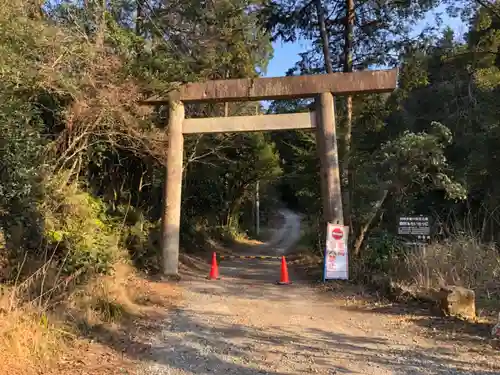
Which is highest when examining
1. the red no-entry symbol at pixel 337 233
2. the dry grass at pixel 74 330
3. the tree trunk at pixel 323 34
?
the tree trunk at pixel 323 34

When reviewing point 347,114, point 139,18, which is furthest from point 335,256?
point 139,18

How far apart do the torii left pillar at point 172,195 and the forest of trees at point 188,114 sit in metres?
0.61

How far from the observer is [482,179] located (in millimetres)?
15188

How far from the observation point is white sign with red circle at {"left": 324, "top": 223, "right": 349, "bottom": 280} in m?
10.5

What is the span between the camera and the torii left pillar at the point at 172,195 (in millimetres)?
11359

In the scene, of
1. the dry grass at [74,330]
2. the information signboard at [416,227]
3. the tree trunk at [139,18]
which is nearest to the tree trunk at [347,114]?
the information signboard at [416,227]

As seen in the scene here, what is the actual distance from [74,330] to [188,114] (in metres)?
10.8

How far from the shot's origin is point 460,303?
688 centimetres

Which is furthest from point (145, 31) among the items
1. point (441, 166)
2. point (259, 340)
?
point (259, 340)

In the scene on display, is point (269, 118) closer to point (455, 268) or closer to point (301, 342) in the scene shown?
point (455, 268)

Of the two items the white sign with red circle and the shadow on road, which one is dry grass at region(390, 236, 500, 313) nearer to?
the white sign with red circle

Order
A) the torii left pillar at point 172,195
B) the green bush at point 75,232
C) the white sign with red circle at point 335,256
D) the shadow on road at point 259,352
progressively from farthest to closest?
the torii left pillar at point 172,195 < the white sign with red circle at point 335,256 < the green bush at point 75,232 < the shadow on road at point 259,352

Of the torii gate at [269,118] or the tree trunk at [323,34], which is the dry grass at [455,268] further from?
the tree trunk at [323,34]

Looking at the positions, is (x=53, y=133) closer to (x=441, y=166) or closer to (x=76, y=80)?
(x=76, y=80)
